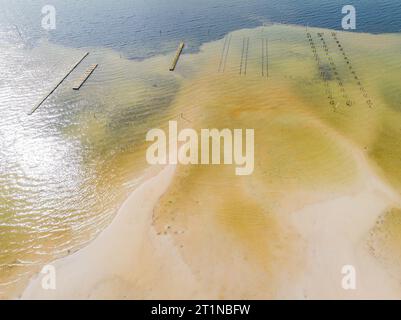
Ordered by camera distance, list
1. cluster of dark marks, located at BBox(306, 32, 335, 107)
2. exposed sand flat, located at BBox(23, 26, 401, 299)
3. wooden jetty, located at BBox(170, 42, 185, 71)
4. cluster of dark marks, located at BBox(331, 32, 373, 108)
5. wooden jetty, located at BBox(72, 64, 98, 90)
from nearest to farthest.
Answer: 1. exposed sand flat, located at BBox(23, 26, 401, 299)
2. cluster of dark marks, located at BBox(331, 32, 373, 108)
3. cluster of dark marks, located at BBox(306, 32, 335, 107)
4. wooden jetty, located at BBox(72, 64, 98, 90)
5. wooden jetty, located at BBox(170, 42, 185, 71)

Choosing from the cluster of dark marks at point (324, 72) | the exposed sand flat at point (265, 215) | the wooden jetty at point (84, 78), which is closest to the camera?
the exposed sand flat at point (265, 215)

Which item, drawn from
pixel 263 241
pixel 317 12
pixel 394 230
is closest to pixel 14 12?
pixel 317 12

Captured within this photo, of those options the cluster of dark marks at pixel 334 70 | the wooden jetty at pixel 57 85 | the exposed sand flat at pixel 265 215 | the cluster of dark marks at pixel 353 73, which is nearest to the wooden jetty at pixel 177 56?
the exposed sand flat at pixel 265 215

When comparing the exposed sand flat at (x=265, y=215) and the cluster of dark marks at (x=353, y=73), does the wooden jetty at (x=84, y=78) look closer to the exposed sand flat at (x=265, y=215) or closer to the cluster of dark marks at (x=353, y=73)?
the exposed sand flat at (x=265, y=215)

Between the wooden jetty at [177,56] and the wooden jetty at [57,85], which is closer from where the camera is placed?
the wooden jetty at [57,85]

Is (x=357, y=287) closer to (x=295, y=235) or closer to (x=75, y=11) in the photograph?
(x=295, y=235)

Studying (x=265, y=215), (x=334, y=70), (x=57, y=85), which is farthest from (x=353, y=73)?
(x=57, y=85)

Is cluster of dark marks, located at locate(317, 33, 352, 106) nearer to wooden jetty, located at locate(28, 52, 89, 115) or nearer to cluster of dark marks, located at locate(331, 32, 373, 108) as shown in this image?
cluster of dark marks, located at locate(331, 32, 373, 108)

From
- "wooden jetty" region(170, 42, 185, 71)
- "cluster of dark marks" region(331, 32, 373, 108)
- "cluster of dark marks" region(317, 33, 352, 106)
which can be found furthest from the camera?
"wooden jetty" region(170, 42, 185, 71)

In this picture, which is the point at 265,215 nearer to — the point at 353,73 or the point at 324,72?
the point at 324,72

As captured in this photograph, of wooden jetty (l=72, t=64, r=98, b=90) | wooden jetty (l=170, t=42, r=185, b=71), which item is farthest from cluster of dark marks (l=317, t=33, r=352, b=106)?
wooden jetty (l=72, t=64, r=98, b=90)

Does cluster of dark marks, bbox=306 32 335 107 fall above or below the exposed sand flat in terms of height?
above
